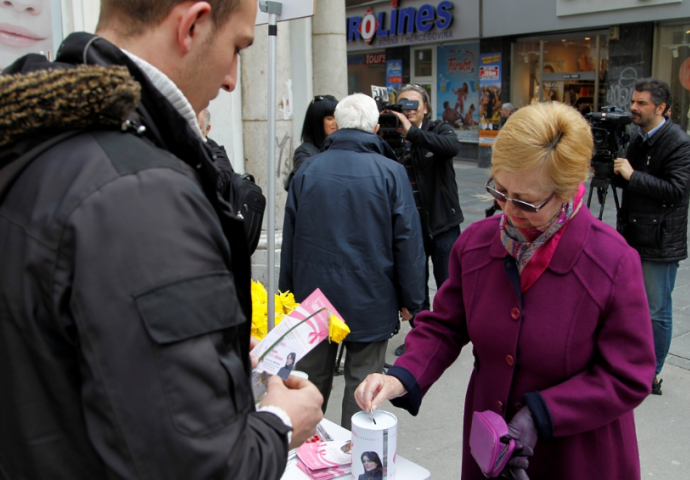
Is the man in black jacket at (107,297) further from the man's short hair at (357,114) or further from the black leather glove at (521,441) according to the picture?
the man's short hair at (357,114)

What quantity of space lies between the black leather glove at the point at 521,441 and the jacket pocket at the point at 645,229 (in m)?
3.00

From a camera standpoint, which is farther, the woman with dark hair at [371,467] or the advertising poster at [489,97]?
the advertising poster at [489,97]

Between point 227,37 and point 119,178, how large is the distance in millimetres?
399

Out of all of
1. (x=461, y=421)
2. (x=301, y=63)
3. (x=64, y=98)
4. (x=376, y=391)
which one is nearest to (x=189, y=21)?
(x=64, y=98)

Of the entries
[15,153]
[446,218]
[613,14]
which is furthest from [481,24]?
[15,153]

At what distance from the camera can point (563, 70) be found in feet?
51.0

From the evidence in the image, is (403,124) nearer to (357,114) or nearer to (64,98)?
(357,114)

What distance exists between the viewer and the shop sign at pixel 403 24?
16875 millimetres

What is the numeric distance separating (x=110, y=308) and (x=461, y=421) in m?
3.56

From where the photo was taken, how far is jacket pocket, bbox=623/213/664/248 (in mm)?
4293

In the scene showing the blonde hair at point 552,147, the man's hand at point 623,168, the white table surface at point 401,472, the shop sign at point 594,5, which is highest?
the shop sign at point 594,5

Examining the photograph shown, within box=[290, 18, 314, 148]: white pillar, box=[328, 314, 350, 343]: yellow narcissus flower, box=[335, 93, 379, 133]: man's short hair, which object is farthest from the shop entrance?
box=[328, 314, 350, 343]: yellow narcissus flower

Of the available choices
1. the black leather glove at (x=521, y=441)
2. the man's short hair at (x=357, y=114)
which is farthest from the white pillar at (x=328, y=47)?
the black leather glove at (x=521, y=441)

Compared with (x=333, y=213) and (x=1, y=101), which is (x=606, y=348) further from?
(x=333, y=213)
